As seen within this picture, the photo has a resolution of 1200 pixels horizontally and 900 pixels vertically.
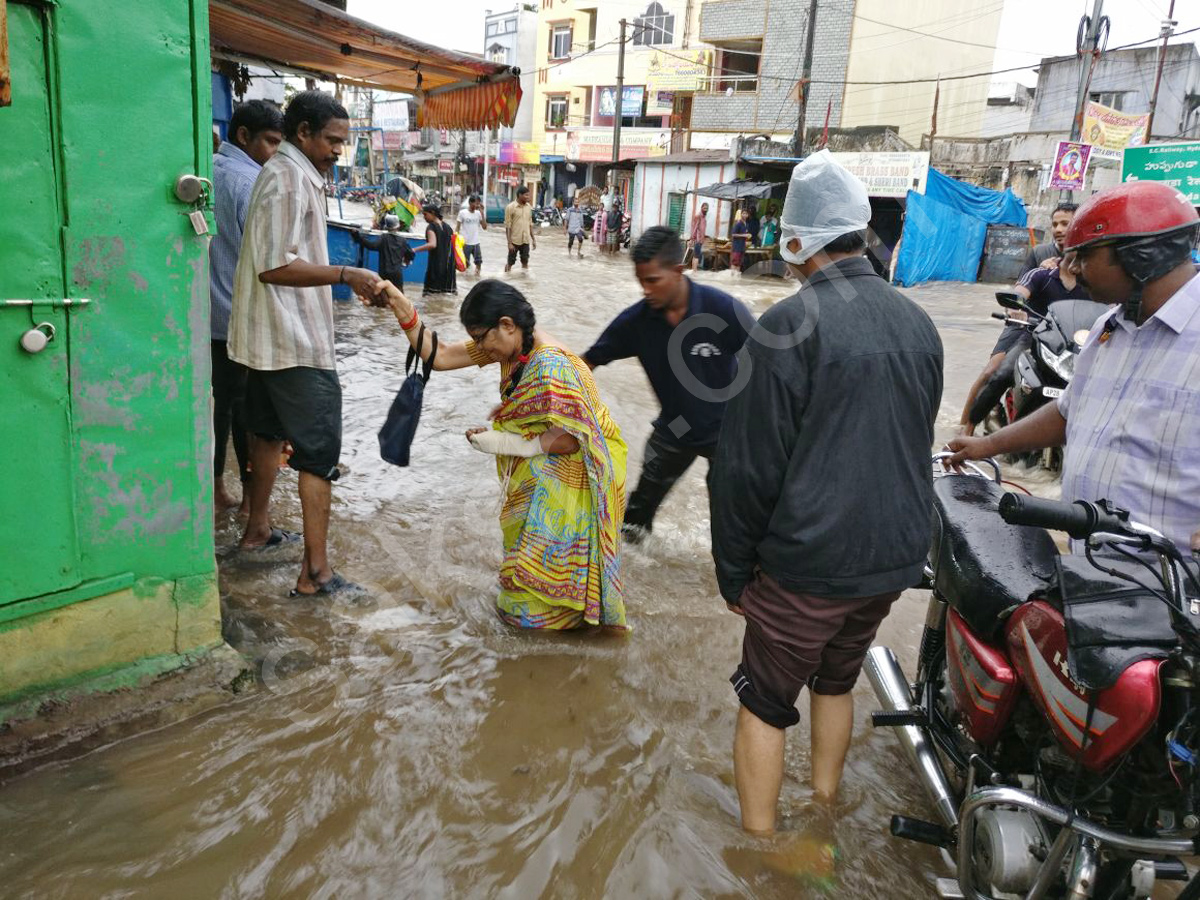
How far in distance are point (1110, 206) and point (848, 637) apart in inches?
50.8

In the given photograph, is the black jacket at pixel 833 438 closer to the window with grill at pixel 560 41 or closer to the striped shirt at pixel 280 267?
the striped shirt at pixel 280 267

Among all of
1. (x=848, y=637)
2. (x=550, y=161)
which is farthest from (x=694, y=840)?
(x=550, y=161)

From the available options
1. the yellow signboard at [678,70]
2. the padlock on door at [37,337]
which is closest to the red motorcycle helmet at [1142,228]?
the padlock on door at [37,337]

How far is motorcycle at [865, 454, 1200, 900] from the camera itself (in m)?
1.65

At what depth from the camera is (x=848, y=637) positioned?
2395mm

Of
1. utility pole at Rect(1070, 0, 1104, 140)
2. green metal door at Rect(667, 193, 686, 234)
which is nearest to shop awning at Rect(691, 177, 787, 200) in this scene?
green metal door at Rect(667, 193, 686, 234)

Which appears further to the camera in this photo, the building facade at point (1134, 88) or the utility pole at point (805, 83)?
the building facade at point (1134, 88)

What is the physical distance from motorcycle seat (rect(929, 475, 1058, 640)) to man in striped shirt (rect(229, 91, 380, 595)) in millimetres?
2158

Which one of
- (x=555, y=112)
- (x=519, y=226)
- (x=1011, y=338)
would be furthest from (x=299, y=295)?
(x=555, y=112)

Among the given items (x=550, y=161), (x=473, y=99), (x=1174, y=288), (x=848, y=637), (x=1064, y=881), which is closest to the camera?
(x=1064, y=881)

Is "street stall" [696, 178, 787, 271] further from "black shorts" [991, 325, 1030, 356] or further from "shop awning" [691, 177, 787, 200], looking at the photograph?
"black shorts" [991, 325, 1030, 356]

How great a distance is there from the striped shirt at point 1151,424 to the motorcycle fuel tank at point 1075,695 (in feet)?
1.59

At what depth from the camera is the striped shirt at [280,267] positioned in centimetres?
324

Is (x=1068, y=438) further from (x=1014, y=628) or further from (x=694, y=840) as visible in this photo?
(x=694, y=840)
